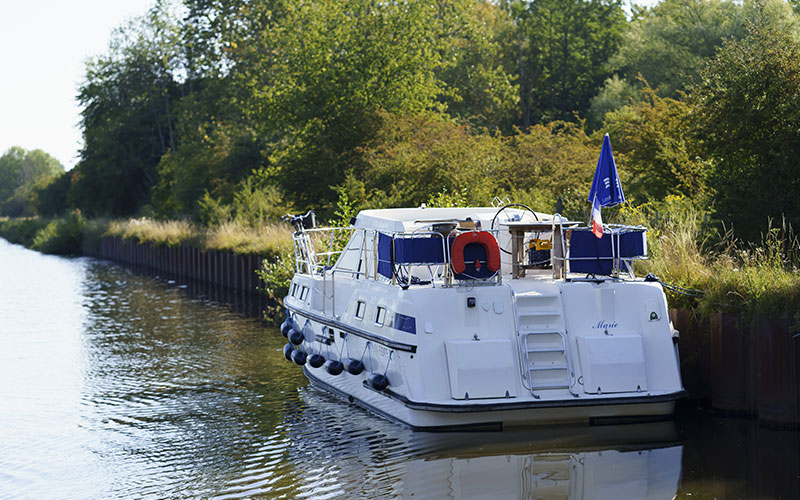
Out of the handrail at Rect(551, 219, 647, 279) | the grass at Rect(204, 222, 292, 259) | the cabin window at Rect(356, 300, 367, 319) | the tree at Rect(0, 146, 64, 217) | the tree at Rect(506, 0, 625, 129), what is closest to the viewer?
the handrail at Rect(551, 219, 647, 279)

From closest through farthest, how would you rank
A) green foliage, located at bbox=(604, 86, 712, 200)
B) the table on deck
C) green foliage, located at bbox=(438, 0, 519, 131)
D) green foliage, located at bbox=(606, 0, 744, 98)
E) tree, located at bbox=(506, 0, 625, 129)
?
the table on deck → green foliage, located at bbox=(604, 86, 712, 200) → green foliage, located at bbox=(606, 0, 744, 98) → green foliage, located at bbox=(438, 0, 519, 131) → tree, located at bbox=(506, 0, 625, 129)

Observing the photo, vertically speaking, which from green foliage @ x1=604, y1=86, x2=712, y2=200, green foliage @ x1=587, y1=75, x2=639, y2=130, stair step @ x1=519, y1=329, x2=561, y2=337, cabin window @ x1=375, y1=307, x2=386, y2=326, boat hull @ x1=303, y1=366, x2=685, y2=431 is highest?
green foliage @ x1=587, y1=75, x2=639, y2=130

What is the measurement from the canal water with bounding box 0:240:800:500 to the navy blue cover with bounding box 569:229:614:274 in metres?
1.98

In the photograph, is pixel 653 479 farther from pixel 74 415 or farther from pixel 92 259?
pixel 92 259

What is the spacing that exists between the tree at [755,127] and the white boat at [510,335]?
3691 mm

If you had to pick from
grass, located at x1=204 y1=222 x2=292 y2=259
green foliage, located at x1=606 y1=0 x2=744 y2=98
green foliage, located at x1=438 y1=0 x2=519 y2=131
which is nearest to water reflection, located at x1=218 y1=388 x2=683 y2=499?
grass, located at x1=204 y1=222 x2=292 y2=259

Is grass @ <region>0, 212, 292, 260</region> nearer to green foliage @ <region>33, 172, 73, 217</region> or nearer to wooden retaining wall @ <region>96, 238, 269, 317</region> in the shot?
wooden retaining wall @ <region>96, 238, 269, 317</region>

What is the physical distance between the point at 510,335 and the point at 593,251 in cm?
168

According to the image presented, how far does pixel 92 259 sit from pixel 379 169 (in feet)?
98.2

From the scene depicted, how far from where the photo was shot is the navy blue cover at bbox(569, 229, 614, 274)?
11.5 meters

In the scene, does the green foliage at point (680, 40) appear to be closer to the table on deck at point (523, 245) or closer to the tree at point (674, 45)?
the tree at point (674, 45)

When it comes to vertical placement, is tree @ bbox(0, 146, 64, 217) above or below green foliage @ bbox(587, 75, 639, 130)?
above

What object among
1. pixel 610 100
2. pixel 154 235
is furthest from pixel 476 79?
pixel 154 235

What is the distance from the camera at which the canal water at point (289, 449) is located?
376 inches
